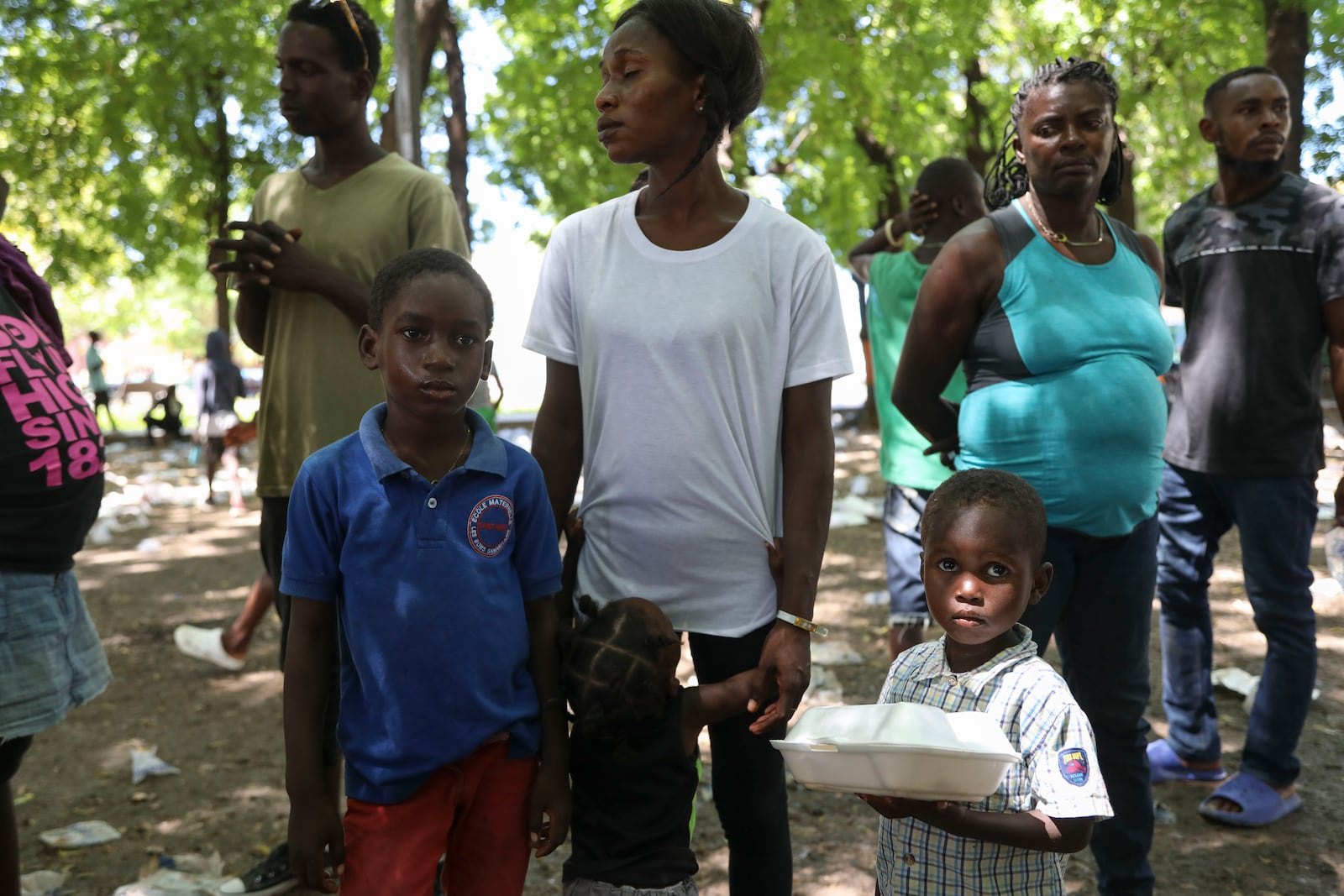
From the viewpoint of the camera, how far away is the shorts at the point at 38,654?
255cm

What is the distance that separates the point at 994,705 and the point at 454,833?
104cm

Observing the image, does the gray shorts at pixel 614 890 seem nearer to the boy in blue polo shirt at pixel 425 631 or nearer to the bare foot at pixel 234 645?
the boy in blue polo shirt at pixel 425 631

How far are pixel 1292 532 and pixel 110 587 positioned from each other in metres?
7.10

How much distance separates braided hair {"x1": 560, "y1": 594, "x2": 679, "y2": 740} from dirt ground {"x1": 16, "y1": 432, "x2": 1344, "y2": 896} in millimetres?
1373

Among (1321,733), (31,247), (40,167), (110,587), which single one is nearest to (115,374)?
(31,247)

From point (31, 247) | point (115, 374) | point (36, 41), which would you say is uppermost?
point (36, 41)

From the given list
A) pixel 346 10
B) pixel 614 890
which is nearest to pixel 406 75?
pixel 346 10

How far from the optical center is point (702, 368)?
86.3 inches

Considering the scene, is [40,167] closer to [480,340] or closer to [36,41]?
[36,41]

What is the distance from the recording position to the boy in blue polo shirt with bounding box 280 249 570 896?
205 centimetres

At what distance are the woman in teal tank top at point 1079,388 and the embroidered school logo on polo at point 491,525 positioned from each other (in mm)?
1168

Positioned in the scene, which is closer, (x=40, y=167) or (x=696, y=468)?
(x=696, y=468)

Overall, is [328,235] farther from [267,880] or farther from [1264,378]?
[1264,378]

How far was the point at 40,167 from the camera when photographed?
666 inches
